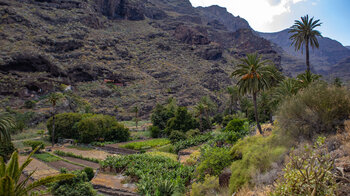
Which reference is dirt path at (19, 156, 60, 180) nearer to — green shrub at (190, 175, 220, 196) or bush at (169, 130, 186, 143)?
green shrub at (190, 175, 220, 196)

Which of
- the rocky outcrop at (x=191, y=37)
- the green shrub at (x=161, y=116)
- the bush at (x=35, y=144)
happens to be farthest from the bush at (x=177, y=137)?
the rocky outcrop at (x=191, y=37)

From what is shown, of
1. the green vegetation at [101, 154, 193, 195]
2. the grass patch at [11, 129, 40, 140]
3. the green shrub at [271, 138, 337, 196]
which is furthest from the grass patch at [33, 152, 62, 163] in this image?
the green shrub at [271, 138, 337, 196]

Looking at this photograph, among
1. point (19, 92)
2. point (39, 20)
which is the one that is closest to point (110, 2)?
point (39, 20)

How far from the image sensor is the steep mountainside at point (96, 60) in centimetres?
8269

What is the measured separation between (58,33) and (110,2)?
6799cm

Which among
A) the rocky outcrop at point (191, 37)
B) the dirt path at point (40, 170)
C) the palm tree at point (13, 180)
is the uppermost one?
the rocky outcrop at point (191, 37)

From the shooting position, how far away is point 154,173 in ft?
73.7

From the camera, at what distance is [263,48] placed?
622 ft

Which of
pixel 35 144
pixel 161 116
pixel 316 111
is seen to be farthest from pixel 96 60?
pixel 316 111

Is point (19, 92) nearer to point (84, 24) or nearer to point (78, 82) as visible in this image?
point (78, 82)

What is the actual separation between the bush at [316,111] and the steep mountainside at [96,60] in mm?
73200

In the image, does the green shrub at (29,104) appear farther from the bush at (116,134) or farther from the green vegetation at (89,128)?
the bush at (116,134)

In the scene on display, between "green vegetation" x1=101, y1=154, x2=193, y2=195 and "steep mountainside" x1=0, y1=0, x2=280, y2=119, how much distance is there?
55.6 m

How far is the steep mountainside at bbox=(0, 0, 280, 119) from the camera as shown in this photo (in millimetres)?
82688
